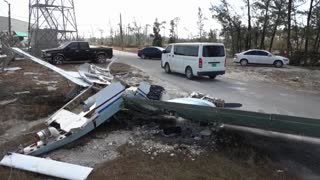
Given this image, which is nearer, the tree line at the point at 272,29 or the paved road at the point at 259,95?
the paved road at the point at 259,95

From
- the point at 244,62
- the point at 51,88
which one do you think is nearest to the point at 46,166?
the point at 51,88

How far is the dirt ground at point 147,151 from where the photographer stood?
19.6ft

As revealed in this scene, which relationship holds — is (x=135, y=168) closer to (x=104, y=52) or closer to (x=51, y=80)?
(x=51, y=80)

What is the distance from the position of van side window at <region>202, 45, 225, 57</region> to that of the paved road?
52.3 inches

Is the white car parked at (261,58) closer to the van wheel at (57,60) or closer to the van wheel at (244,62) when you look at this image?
the van wheel at (244,62)

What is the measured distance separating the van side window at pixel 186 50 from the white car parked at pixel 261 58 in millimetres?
11427

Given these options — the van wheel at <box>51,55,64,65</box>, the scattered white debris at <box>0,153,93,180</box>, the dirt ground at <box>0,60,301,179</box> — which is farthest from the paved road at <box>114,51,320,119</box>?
the van wheel at <box>51,55,64,65</box>

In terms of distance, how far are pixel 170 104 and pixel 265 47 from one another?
35.6 metres

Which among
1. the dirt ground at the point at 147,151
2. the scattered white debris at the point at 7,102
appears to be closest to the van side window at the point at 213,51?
the scattered white debris at the point at 7,102

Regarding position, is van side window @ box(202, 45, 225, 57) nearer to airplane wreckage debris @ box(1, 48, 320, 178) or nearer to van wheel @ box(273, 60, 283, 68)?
airplane wreckage debris @ box(1, 48, 320, 178)

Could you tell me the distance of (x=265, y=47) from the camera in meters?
41.2

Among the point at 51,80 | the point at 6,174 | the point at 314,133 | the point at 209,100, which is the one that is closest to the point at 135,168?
the point at 6,174

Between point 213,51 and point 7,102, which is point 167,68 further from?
point 7,102

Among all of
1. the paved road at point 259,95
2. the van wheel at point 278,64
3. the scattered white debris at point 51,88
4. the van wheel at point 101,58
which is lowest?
the paved road at point 259,95
